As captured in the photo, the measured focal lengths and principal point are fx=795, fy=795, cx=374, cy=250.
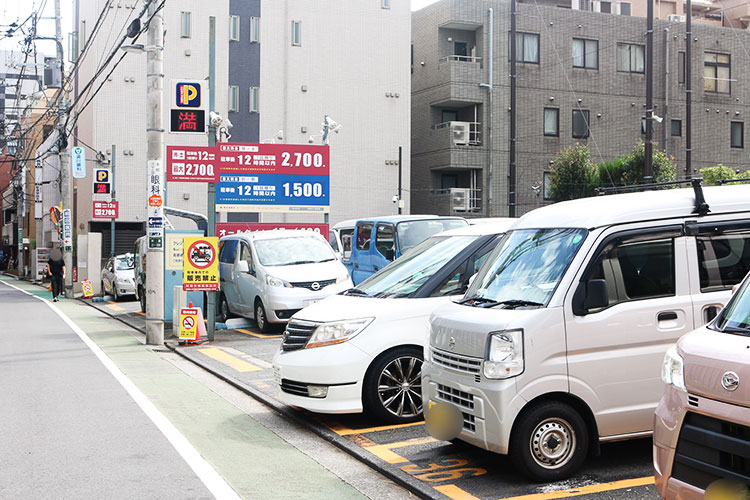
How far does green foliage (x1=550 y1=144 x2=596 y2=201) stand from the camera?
32531mm

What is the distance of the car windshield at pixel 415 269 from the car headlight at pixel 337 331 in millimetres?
575

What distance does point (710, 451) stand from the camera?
12.3ft

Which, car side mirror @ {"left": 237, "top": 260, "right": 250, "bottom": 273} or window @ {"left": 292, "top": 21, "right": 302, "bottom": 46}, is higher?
window @ {"left": 292, "top": 21, "right": 302, "bottom": 46}

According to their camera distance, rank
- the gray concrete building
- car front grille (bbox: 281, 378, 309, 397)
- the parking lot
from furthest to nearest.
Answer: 1. the gray concrete building
2. car front grille (bbox: 281, 378, 309, 397)
3. the parking lot

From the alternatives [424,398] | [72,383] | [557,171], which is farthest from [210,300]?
[557,171]

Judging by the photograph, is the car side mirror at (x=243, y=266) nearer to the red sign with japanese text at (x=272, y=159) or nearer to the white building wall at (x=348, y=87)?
the red sign with japanese text at (x=272, y=159)

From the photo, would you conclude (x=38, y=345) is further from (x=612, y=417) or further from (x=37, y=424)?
(x=612, y=417)

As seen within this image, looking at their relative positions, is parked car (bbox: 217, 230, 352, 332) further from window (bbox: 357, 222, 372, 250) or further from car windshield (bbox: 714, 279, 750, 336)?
car windshield (bbox: 714, 279, 750, 336)

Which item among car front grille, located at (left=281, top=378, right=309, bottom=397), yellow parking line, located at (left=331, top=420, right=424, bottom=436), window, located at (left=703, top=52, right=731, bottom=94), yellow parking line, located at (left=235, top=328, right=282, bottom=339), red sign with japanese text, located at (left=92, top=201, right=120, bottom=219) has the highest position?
window, located at (left=703, top=52, right=731, bottom=94)

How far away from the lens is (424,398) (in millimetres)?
6324

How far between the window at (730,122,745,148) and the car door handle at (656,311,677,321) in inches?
1552

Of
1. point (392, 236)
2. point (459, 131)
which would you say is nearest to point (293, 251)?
point (392, 236)

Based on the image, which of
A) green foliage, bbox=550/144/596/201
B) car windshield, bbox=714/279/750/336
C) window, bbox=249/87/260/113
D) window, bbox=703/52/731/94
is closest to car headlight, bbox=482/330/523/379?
car windshield, bbox=714/279/750/336

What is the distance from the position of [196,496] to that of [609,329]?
3.16m
